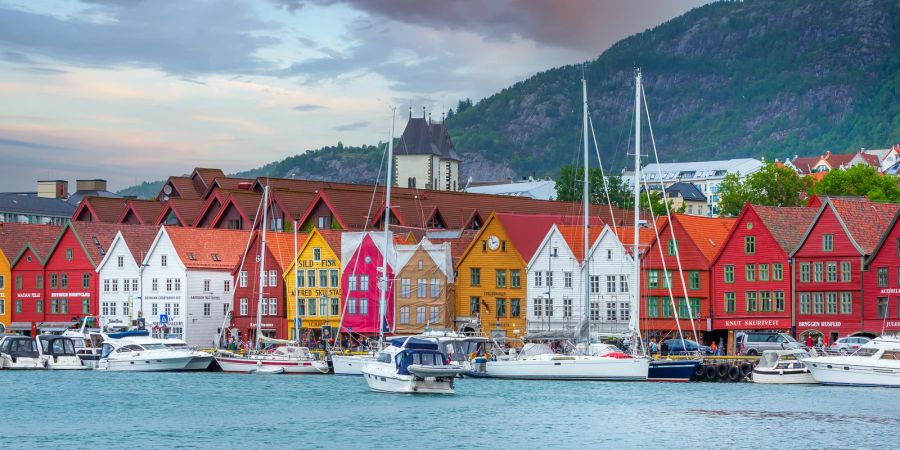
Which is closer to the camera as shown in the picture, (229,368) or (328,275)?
(229,368)

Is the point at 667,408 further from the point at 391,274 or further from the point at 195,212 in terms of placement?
the point at 195,212

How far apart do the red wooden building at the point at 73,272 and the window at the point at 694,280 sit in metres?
55.3

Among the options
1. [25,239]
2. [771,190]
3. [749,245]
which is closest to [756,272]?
[749,245]

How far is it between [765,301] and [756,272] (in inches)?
86.2

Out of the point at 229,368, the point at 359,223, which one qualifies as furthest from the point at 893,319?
the point at 359,223

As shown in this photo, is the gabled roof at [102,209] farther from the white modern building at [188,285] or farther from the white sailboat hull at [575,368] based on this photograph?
the white sailboat hull at [575,368]

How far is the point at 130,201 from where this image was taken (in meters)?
154

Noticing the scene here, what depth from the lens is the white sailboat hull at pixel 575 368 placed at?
84.8 meters

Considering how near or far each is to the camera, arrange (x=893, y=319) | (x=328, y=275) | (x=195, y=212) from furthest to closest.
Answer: (x=195, y=212), (x=328, y=275), (x=893, y=319)

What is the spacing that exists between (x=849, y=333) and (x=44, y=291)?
73.7 metres

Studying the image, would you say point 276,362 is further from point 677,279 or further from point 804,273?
point 804,273

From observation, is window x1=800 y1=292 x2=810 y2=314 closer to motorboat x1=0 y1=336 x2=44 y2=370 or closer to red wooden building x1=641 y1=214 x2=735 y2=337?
red wooden building x1=641 y1=214 x2=735 y2=337

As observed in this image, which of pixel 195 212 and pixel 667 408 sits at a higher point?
pixel 195 212

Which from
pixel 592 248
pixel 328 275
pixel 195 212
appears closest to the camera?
pixel 592 248
